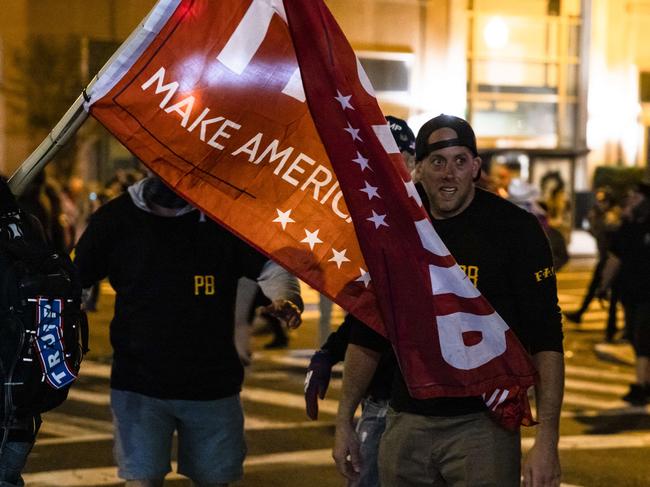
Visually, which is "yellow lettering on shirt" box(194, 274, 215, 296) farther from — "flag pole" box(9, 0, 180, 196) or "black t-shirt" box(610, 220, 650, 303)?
"black t-shirt" box(610, 220, 650, 303)

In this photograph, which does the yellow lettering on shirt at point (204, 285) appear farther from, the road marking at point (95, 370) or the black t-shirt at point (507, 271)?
the road marking at point (95, 370)

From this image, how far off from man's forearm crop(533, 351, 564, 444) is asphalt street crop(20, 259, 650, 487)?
12.8ft

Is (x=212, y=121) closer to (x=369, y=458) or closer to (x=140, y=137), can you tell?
(x=140, y=137)

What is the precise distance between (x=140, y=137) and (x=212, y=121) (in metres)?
0.22

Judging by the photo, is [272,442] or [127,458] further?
[272,442]

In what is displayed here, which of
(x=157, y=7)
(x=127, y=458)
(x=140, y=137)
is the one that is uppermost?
(x=157, y=7)

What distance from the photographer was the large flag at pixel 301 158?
4105mm

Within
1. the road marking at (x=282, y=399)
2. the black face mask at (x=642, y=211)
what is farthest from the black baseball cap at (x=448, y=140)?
the black face mask at (x=642, y=211)

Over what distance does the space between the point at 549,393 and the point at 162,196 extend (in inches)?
75.5

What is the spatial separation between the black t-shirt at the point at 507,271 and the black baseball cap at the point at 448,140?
0.21 m

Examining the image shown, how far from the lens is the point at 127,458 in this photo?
Result: 545cm

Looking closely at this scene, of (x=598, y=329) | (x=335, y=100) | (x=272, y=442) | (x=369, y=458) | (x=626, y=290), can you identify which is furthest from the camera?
(x=598, y=329)

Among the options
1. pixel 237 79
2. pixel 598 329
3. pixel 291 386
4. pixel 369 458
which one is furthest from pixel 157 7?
pixel 598 329

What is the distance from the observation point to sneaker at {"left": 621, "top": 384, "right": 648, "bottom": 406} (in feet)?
37.2
